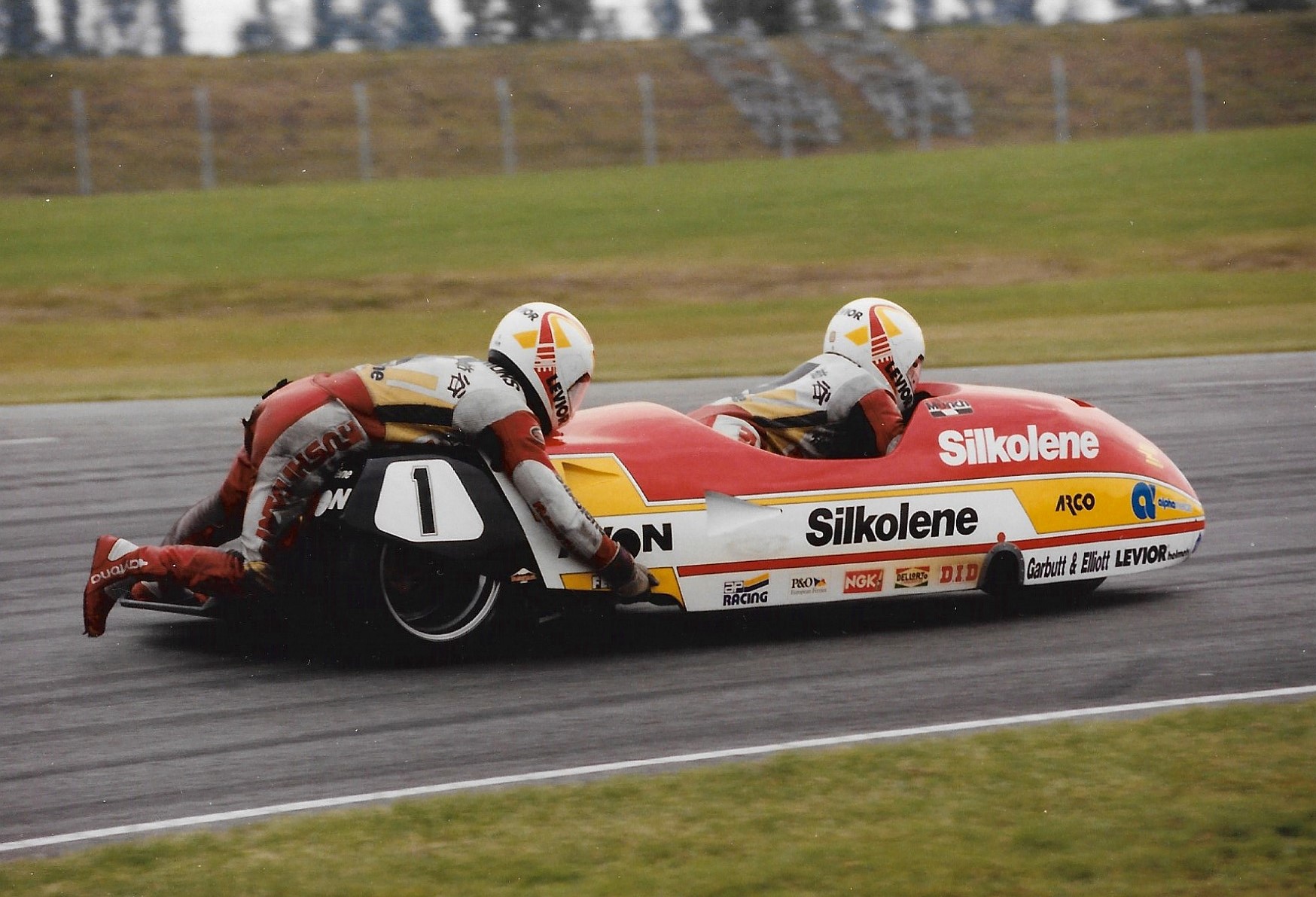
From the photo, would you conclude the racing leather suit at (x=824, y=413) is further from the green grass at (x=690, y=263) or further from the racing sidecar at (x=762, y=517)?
the green grass at (x=690, y=263)

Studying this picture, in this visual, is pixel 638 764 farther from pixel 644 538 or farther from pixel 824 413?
pixel 824 413

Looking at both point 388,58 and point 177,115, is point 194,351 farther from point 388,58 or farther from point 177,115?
point 388,58

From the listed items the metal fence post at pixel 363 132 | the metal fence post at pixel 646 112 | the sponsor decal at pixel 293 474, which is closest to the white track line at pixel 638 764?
the sponsor decal at pixel 293 474

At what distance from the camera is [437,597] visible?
6.26 m

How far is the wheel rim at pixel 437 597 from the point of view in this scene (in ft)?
20.2

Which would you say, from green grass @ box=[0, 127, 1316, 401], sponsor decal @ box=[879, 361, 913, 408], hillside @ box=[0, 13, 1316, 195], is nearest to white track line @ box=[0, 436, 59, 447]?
green grass @ box=[0, 127, 1316, 401]

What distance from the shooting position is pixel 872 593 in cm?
655

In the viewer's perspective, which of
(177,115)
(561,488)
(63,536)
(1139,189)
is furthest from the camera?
(177,115)

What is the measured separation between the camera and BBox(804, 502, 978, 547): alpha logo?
6414mm

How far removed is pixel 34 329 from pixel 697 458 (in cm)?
1557

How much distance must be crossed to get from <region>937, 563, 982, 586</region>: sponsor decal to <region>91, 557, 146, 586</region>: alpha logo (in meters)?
2.93

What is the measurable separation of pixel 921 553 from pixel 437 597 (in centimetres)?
181

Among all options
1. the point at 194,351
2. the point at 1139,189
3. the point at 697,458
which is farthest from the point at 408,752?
the point at 1139,189

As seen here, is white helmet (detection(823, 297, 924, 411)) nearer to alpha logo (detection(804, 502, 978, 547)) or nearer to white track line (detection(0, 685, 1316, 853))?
alpha logo (detection(804, 502, 978, 547))
